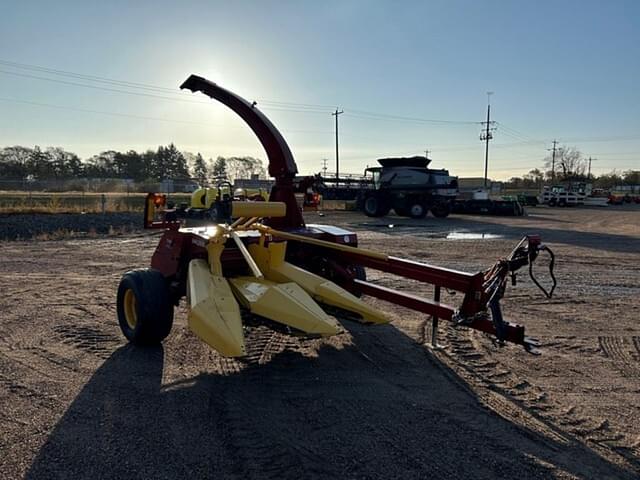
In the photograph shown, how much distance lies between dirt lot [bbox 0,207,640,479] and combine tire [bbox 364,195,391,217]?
2089 cm

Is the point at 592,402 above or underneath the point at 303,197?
underneath

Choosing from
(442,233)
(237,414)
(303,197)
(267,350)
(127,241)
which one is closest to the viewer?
(237,414)

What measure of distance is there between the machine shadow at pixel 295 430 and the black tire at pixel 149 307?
0.94 feet

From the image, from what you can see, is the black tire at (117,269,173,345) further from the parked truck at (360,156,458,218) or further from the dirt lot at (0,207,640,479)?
the parked truck at (360,156,458,218)

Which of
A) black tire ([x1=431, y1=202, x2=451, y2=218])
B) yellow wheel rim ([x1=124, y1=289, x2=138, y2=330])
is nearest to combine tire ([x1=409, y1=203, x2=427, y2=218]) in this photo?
black tire ([x1=431, y1=202, x2=451, y2=218])

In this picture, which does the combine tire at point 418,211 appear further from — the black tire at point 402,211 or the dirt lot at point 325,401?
the dirt lot at point 325,401

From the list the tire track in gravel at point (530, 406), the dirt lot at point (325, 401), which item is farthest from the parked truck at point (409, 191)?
the tire track in gravel at point (530, 406)

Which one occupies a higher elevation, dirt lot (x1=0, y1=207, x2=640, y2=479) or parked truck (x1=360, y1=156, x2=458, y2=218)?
parked truck (x1=360, y1=156, x2=458, y2=218)

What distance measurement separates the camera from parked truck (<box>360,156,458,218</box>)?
1032 inches

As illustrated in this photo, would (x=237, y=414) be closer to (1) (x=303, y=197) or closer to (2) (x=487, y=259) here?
(1) (x=303, y=197)

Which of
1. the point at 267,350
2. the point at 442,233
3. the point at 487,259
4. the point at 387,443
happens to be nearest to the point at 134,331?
the point at 267,350

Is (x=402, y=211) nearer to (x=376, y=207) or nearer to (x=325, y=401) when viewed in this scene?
(x=376, y=207)

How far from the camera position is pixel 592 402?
378cm

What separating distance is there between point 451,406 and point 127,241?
12510mm
